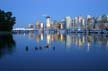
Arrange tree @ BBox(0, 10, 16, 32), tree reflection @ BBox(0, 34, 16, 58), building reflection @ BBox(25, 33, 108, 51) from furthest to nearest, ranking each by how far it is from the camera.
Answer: tree @ BBox(0, 10, 16, 32), building reflection @ BBox(25, 33, 108, 51), tree reflection @ BBox(0, 34, 16, 58)

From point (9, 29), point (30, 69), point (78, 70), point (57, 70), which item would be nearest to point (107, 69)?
point (78, 70)

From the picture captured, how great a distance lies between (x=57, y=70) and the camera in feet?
56.5

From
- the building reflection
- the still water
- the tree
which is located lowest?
the building reflection

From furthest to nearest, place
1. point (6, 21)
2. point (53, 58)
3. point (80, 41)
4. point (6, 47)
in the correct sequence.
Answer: point (6, 21) < point (80, 41) < point (6, 47) < point (53, 58)

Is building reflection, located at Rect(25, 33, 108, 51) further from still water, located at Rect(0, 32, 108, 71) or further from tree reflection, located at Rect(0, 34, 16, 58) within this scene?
tree reflection, located at Rect(0, 34, 16, 58)

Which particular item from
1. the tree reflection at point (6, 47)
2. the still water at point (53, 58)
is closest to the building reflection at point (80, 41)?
the still water at point (53, 58)

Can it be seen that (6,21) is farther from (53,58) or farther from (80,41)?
(53,58)

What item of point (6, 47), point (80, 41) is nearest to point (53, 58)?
point (6, 47)

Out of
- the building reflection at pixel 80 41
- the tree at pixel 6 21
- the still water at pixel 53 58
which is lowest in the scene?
the building reflection at pixel 80 41

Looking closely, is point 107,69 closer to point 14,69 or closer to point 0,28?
point 14,69

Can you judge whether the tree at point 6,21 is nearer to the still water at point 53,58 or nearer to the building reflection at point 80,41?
the building reflection at point 80,41

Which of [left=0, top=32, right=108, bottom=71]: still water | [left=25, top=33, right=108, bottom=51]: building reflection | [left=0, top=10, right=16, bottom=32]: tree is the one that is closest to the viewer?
[left=0, top=32, right=108, bottom=71]: still water

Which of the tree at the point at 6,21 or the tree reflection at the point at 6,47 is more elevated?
the tree at the point at 6,21

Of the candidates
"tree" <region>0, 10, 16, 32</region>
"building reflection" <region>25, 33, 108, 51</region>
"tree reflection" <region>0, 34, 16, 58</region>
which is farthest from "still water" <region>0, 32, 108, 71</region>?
"tree" <region>0, 10, 16, 32</region>
